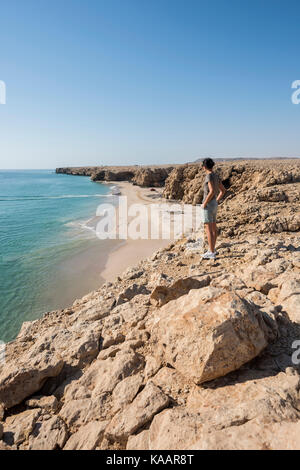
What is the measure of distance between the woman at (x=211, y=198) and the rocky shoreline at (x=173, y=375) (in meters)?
1.45

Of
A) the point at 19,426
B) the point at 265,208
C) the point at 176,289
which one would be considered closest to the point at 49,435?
the point at 19,426

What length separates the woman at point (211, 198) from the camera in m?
5.20

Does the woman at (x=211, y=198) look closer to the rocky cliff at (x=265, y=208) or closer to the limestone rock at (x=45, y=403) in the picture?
the rocky cliff at (x=265, y=208)

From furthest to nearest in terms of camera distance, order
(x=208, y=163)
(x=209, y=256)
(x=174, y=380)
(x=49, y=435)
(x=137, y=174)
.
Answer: (x=137, y=174), (x=209, y=256), (x=208, y=163), (x=174, y=380), (x=49, y=435)

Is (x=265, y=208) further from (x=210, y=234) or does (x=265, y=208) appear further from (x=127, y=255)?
(x=127, y=255)

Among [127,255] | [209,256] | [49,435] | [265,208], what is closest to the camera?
[49,435]

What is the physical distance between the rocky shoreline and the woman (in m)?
1.45

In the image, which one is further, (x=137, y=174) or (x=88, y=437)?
(x=137, y=174)

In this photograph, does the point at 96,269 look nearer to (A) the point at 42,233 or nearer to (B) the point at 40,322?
(B) the point at 40,322

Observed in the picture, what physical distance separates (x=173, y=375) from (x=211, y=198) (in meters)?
3.78

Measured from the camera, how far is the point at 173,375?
8.19ft

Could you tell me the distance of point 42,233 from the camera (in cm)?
1742

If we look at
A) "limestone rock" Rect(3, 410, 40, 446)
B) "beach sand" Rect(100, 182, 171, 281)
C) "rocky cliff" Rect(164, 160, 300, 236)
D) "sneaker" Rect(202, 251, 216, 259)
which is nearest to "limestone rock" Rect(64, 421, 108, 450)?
"limestone rock" Rect(3, 410, 40, 446)
